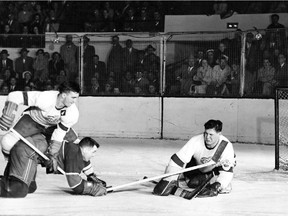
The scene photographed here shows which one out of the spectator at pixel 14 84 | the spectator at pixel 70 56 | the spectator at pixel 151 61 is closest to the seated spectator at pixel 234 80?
the spectator at pixel 151 61

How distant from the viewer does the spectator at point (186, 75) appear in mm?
14164

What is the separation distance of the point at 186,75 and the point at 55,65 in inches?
106

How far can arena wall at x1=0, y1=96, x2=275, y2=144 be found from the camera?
1388 cm

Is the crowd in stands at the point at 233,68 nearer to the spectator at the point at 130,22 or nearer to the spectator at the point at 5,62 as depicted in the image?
the spectator at the point at 130,22

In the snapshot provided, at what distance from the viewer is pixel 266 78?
1354cm

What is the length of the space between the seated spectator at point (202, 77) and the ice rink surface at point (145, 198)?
10.4 feet

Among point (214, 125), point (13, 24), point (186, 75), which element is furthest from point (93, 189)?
point (13, 24)

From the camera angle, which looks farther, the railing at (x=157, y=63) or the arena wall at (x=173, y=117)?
the arena wall at (x=173, y=117)

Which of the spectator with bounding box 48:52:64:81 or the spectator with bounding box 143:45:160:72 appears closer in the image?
the spectator with bounding box 143:45:160:72

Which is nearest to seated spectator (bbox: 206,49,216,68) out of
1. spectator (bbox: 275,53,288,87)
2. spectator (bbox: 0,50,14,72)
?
spectator (bbox: 275,53,288,87)

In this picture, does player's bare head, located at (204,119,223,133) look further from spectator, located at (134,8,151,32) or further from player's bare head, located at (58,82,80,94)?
spectator, located at (134,8,151,32)

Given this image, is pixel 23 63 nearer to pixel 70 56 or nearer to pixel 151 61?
pixel 70 56

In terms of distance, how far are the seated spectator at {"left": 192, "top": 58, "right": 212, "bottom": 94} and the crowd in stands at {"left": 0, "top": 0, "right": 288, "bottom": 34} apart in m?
3.08

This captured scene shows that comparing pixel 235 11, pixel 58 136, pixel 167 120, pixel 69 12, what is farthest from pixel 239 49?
pixel 58 136
